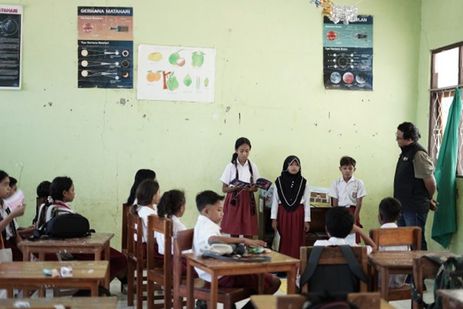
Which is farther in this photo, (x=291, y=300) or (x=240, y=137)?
(x=240, y=137)

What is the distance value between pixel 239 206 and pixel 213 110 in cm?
110

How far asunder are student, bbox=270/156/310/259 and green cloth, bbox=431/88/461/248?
1310 millimetres

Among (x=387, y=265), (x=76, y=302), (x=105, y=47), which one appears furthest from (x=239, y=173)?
(x=76, y=302)

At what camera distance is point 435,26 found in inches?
267

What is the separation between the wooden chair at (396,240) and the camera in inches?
155

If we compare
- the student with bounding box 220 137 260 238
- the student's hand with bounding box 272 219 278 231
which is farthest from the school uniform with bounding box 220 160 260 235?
the student's hand with bounding box 272 219 278 231

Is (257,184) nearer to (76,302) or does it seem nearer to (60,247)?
(60,247)

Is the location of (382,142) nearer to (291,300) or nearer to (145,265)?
(145,265)

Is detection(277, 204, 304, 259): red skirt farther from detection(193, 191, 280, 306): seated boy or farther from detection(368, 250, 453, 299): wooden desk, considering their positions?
detection(368, 250, 453, 299): wooden desk

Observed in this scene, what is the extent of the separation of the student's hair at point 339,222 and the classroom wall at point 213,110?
316 centimetres

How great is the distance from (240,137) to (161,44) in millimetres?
1315

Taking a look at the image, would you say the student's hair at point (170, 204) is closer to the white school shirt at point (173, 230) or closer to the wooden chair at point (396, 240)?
the white school shirt at point (173, 230)

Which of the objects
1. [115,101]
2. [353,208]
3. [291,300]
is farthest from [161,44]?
[291,300]

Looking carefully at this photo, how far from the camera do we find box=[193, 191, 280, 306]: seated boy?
12.7 feet
